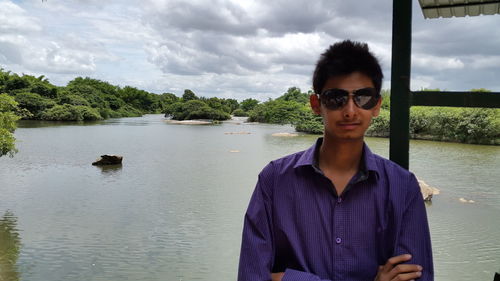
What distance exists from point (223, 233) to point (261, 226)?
493 centimetres

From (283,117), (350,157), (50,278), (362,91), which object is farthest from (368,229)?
(283,117)

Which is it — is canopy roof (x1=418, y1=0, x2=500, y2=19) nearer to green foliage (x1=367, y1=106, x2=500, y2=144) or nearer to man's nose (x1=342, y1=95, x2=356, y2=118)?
man's nose (x1=342, y1=95, x2=356, y2=118)

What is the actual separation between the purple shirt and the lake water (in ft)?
11.6

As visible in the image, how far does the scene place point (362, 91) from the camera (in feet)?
2.88

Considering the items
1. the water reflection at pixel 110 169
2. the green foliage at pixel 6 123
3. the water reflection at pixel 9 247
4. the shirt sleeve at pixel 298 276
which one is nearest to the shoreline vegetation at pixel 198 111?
the green foliage at pixel 6 123

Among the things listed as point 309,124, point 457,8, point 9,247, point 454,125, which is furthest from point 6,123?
point 309,124

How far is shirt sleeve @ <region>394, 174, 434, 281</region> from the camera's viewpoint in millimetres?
819

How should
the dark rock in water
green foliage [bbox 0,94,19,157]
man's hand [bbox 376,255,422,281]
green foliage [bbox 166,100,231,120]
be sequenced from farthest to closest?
green foliage [bbox 166,100,231,120]
the dark rock in water
green foliage [bbox 0,94,19,157]
man's hand [bbox 376,255,422,281]

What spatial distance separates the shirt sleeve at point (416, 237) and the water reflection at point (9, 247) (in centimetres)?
428

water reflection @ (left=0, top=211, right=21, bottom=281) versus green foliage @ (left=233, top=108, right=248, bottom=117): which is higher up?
green foliage @ (left=233, top=108, right=248, bottom=117)

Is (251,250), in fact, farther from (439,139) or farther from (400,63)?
(439,139)

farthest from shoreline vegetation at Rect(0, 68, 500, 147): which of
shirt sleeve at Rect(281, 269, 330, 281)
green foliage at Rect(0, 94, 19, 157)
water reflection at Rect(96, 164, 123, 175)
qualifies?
water reflection at Rect(96, 164, 123, 175)

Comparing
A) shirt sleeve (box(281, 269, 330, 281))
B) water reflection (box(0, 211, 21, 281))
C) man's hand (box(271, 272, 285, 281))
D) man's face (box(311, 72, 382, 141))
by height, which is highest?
man's face (box(311, 72, 382, 141))

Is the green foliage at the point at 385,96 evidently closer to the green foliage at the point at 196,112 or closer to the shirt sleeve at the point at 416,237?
the shirt sleeve at the point at 416,237
